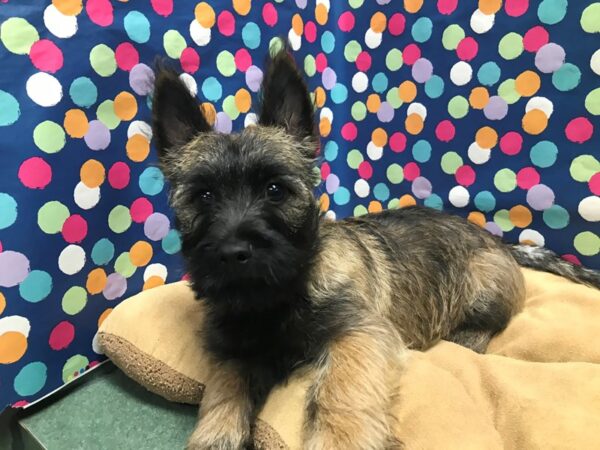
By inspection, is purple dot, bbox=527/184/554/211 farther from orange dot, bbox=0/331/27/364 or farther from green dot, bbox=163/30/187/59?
orange dot, bbox=0/331/27/364

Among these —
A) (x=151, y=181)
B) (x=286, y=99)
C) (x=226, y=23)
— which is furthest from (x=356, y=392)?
(x=226, y=23)

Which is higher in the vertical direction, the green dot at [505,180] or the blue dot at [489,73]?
the blue dot at [489,73]

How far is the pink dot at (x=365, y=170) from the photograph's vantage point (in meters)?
3.43

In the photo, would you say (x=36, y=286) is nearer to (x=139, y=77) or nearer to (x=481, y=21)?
(x=139, y=77)

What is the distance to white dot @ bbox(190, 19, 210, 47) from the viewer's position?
257 cm

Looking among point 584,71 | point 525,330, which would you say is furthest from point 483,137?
point 525,330

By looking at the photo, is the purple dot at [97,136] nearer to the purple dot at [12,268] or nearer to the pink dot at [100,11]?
the pink dot at [100,11]

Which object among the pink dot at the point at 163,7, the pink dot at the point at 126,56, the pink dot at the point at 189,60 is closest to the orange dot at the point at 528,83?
the pink dot at the point at 189,60

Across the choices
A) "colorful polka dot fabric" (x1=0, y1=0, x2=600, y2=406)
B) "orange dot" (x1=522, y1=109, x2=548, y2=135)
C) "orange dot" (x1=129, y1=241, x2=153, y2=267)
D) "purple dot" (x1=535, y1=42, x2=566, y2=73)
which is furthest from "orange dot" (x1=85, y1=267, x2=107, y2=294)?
"purple dot" (x1=535, y1=42, x2=566, y2=73)

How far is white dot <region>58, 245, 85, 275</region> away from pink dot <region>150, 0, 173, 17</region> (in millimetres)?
1139

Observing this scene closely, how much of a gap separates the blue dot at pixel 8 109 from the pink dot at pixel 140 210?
64 cm

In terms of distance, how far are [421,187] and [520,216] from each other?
1.96 ft

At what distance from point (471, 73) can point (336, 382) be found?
1.92 m

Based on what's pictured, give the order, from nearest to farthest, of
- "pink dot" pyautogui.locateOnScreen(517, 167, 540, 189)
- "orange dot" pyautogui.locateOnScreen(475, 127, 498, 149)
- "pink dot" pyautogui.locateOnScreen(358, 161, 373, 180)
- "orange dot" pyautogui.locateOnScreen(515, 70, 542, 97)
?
"orange dot" pyautogui.locateOnScreen(515, 70, 542, 97)
"pink dot" pyautogui.locateOnScreen(517, 167, 540, 189)
"orange dot" pyautogui.locateOnScreen(475, 127, 498, 149)
"pink dot" pyautogui.locateOnScreen(358, 161, 373, 180)
